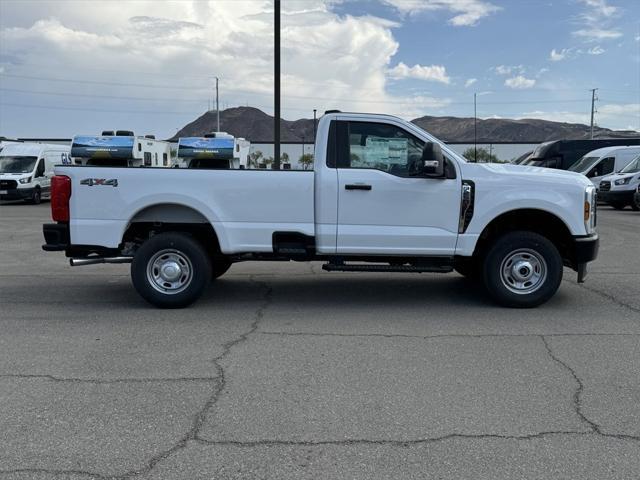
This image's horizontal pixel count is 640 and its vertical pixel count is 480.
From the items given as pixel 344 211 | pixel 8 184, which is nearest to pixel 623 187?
pixel 344 211

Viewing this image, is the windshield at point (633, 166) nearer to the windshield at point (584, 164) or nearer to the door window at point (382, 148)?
the windshield at point (584, 164)

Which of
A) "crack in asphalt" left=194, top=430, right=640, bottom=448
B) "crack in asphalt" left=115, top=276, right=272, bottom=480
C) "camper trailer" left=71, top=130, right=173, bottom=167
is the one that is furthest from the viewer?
"camper trailer" left=71, top=130, right=173, bottom=167

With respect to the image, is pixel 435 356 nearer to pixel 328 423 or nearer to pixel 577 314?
pixel 328 423

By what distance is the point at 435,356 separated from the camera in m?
5.07

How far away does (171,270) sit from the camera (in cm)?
663

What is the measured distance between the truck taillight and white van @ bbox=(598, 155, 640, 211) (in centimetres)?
2024

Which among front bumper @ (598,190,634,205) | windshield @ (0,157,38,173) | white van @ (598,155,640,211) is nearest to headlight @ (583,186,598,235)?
white van @ (598,155,640,211)

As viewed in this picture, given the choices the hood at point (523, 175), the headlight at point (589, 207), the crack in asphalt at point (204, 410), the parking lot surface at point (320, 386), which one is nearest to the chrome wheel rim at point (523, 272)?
the parking lot surface at point (320, 386)

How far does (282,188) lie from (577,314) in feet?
11.6

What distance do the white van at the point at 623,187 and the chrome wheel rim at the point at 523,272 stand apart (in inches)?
666

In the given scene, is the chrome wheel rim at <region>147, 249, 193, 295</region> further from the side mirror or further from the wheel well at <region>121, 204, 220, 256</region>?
the side mirror

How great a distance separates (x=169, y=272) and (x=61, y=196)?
56.5 inches

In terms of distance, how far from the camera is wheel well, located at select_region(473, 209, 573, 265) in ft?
22.2

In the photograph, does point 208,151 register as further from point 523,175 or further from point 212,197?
point 523,175
